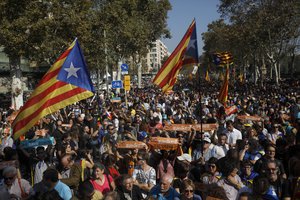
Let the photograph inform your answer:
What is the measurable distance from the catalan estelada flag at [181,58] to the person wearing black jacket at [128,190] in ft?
11.1

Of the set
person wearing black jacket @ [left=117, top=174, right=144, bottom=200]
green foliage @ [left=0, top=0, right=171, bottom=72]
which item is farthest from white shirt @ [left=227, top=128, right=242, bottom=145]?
green foliage @ [left=0, top=0, right=171, bottom=72]

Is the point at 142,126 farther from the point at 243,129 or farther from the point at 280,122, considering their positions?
the point at 280,122

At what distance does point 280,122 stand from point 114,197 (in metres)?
8.48

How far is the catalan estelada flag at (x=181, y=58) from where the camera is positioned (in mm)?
8320

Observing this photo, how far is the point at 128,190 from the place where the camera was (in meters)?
5.17

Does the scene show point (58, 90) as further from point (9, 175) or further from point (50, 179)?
point (50, 179)

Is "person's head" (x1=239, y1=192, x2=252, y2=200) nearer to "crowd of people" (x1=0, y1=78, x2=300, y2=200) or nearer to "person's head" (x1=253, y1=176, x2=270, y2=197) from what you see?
"crowd of people" (x1=0, y1=78, x2=300, y2=200)

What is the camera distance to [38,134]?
918 cm

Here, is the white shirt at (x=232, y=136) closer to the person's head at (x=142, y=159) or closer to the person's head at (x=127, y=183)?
the person's head at (x=142, y=159)

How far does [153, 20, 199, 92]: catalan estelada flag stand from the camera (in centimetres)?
832

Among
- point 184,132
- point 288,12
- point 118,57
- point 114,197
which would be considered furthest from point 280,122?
point 118,57

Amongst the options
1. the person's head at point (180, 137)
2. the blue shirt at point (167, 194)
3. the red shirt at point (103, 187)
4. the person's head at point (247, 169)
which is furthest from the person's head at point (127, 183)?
the person's head at point (180, 137)

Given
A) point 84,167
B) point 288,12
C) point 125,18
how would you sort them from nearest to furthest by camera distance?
point 84,167, point 288,12, point 125,18

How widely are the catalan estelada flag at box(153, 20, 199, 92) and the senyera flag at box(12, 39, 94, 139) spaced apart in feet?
7.22
